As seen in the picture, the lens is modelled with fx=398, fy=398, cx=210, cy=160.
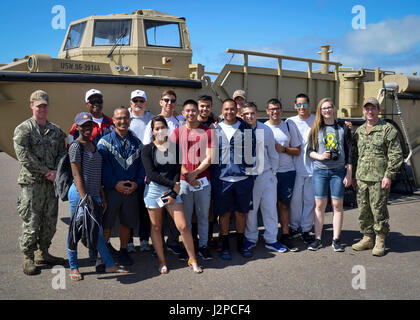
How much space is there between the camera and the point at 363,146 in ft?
16.4

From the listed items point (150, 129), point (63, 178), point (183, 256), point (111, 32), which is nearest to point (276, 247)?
point (183, 256)

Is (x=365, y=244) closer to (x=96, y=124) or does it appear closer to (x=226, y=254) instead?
(x=226, y=254)

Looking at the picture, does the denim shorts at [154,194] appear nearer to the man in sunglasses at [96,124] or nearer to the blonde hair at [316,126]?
the man in sunglasses at [96,124]

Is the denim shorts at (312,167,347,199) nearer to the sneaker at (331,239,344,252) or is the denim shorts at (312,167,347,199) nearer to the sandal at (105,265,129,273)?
the sneaker at (331,239,344,252)

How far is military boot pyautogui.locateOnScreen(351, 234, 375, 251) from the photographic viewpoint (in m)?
4.94

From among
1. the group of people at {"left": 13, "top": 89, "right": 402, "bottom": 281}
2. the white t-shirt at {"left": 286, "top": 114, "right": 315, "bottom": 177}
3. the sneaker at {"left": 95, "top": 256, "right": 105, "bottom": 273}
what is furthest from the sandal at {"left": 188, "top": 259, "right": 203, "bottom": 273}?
the white t-shirt at {"left": 286, "top": 114, "right": 315, "bottom": 177}

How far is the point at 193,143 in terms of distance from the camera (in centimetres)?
438

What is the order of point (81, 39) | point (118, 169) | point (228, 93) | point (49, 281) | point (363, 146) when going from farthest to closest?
point (81, 39) < point (228, 93) < point (363, 146) < point (118, 169) < point (49, 281)

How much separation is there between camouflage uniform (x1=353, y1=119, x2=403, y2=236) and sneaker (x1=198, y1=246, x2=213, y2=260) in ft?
6.53

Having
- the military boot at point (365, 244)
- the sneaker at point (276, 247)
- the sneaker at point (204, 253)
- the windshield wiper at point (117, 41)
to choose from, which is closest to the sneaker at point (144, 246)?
the sneaker at point (204, 253)
